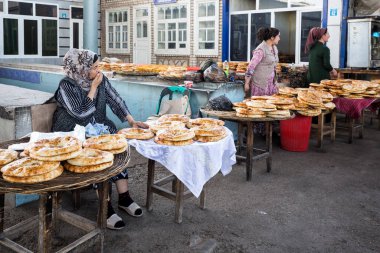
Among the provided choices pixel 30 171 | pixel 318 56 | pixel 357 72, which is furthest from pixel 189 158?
pixel 357 72

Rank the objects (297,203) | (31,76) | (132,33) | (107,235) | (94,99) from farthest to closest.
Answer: (132,33) < (31,76) < (297,203) < (94,99) < (107,235)

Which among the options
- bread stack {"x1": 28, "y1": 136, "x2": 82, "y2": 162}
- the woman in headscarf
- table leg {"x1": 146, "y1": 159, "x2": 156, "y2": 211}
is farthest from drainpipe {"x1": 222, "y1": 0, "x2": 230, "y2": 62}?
bread stack {"x1": 28, "y1": 136, "x2": 82, "y2": 162}

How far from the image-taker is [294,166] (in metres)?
5.71

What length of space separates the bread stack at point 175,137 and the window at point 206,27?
11693mm

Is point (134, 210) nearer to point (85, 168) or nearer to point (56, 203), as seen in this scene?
point (56, 203)

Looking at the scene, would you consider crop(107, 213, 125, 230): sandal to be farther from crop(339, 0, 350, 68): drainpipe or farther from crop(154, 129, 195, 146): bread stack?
crop(339, 0, 350, 68): drainpipe

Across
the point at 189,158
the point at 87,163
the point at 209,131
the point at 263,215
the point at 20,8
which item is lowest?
the point at 263,215

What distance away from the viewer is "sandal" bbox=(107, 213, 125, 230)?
3.62 metres

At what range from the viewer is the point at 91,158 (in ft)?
8.71

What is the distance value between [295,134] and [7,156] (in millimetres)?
4782

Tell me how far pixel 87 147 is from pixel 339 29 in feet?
31.8

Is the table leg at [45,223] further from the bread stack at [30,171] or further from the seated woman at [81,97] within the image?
the seated woman at [81,97]

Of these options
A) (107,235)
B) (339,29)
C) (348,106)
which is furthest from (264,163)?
(339,29)

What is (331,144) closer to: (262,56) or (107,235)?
(262,56)
